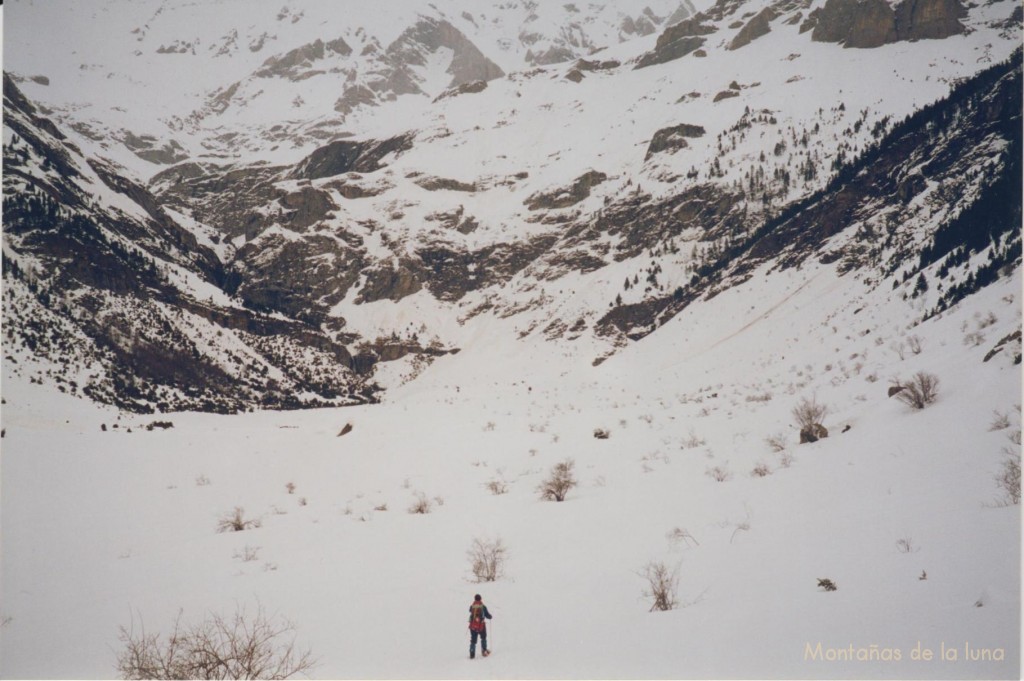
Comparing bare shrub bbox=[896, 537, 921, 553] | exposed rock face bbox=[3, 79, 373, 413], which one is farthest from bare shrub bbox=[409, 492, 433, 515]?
exposed rock face bbox=[3, 79, 373, 413]

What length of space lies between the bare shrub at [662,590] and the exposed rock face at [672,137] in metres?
96.6

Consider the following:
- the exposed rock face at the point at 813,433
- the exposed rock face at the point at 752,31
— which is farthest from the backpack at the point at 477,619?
the exposed rock face at the point at 752,31

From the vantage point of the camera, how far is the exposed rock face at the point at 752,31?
130 meters

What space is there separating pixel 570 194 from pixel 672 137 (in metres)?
21.3

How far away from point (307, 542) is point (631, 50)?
182 m

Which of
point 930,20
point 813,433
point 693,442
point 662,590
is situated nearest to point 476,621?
point 662,590

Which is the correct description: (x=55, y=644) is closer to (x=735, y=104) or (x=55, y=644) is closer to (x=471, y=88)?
(x=735, y=104)

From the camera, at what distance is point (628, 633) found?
4488 mm

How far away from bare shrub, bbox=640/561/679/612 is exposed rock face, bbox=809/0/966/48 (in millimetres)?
140872

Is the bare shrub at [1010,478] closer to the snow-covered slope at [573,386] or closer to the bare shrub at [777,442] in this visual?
the snow-covered slope at [573,386]

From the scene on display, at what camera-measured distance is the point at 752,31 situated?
427ft

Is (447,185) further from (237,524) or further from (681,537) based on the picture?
(681,537)

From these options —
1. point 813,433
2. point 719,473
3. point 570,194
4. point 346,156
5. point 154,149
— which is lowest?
point 719,473

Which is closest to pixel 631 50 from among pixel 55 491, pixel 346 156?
pixel 346 156
